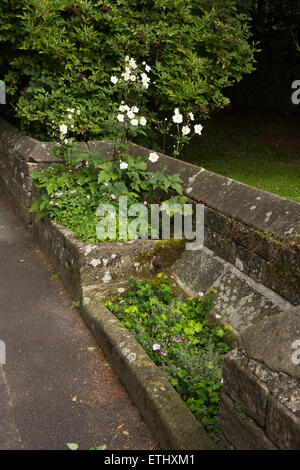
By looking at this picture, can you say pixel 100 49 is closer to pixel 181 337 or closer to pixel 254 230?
pixel 254 230

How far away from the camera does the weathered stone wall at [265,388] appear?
181cm

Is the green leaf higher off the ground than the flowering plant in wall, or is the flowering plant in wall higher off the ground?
the flowering plant in wall

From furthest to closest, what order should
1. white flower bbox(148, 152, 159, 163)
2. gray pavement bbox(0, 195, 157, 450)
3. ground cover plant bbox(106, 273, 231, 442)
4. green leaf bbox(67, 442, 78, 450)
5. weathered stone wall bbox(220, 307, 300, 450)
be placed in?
white flower bbox(148, 152, 159, 163)
ground cover plant bbox(106, 273, 231, 442)
gray pavement bbox(0, 195, 157, 450)
green leaf bbox(67, 442, 78, 450)
weathered stone wall bbox(220, 307, 300, 450)

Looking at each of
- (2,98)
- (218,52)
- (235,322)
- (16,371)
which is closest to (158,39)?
(218,52)

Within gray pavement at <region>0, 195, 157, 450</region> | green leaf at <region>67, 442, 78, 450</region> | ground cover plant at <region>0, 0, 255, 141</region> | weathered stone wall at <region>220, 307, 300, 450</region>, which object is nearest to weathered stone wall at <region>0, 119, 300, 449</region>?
weathered stone wall at <region>220, 307, 300, 450</region>

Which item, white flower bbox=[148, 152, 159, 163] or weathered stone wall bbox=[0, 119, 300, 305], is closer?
weathered stone wall bbox=[0, 119, 300, 305]

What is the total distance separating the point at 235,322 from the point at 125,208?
6.07ft

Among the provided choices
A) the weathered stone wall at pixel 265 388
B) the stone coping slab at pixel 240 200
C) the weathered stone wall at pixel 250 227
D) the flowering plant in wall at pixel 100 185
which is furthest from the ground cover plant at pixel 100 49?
the weathered stone wall at pixel 265 388

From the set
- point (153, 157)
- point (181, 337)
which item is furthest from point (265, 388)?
point (153, 157)

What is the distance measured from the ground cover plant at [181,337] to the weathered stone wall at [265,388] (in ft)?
1.83

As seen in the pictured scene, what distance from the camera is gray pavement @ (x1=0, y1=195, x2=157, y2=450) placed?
279 centimetres

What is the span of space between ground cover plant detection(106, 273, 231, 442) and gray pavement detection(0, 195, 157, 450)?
35cm

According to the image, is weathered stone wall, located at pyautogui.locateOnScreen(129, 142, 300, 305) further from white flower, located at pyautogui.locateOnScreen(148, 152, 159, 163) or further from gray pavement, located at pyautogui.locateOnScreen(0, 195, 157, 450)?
gray pavement, located at pyautogui.locateOnScreen(0, 195, 157, 450)

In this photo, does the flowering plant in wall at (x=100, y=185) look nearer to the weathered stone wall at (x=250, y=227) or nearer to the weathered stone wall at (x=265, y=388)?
the weathered stone wall at (x=250, y=227)
